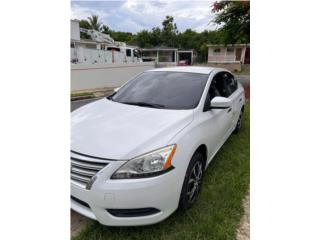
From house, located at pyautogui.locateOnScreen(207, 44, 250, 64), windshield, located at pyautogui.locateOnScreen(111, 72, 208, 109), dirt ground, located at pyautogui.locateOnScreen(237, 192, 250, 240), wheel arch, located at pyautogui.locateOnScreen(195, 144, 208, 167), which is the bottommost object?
dirt ground, located at pyautogui.locateOnScreen(237, 192, 250, 240)

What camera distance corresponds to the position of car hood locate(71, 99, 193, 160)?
70.9 inches

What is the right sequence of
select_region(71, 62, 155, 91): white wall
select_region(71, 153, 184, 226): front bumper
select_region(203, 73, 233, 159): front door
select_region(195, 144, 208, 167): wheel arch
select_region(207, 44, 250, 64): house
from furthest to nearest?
select_region(207, 44, 250, 64): house < select_region(71, 62, 155, 91): white wall < select_region(203, 73, 233, 159): front door < select_region(195, 144, 208, 167): wheel arch < select_region(71, 153, 184, 226): front bumper

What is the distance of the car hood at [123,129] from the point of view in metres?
1.80

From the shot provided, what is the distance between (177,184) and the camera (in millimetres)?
1873

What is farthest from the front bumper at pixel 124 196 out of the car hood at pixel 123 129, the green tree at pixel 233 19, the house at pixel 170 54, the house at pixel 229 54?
the house at pixel 170 54

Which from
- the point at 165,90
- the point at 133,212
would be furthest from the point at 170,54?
the point at 133,212

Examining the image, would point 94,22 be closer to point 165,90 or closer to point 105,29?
point 105,29

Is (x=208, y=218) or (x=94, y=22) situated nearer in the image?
(x=208, y=218)

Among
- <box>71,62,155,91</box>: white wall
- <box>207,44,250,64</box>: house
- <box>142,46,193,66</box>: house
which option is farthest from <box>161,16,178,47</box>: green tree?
<box>71,62,155,91</box>: white wall

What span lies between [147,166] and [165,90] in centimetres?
144

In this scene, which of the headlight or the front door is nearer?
the headlight

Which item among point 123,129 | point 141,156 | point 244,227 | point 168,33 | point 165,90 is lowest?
point 244,227

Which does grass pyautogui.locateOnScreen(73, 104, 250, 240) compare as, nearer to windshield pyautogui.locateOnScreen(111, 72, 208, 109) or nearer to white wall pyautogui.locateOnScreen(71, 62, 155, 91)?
windshield pyautogui.locateOnScreen(111, 72, 208, 109)

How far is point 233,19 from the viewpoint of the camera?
34.6ft
